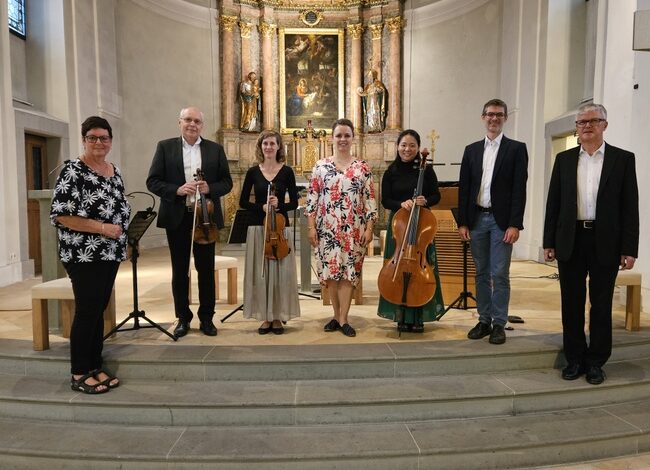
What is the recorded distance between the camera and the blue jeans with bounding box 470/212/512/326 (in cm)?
336

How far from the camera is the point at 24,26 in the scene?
7863 millimetres

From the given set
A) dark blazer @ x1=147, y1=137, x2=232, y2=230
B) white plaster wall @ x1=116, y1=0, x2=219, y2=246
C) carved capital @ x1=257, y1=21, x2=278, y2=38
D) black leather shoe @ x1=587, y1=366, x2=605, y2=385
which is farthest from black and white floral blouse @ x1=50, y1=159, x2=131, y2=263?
carved capital @ x1=257, y1=21, x2=278, y2=38

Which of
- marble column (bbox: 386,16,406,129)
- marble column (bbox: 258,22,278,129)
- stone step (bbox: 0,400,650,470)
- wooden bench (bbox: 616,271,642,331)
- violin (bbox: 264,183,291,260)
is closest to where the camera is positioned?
stone step (bbox: 0,400,650,470)

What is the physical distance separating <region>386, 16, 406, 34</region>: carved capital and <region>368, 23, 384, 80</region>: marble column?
0.22m

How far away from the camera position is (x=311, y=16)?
12.5 metres

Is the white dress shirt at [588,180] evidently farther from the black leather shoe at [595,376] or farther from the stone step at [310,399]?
the stone step at [310,399]

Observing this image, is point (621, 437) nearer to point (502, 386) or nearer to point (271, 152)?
point (502, 386)

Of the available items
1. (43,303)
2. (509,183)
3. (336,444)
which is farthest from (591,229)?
(43,303)

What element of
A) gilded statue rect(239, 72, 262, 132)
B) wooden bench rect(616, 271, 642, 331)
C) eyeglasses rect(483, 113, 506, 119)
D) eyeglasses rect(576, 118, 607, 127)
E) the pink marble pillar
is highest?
the pink marble pillar

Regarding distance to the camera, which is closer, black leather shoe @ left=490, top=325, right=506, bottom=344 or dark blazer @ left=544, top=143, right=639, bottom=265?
dark blazer @ left=544, top=143, right=639, bottom=265

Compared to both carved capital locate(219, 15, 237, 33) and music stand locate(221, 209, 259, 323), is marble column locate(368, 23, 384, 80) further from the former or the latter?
music stand locate(221, 209, 259, 323)

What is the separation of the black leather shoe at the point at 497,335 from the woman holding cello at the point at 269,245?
4.54 ft

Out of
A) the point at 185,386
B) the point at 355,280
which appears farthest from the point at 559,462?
the point at 185,386

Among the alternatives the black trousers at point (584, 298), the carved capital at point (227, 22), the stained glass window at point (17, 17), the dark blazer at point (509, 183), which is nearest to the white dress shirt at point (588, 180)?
the black trousers at point (584, 298)
